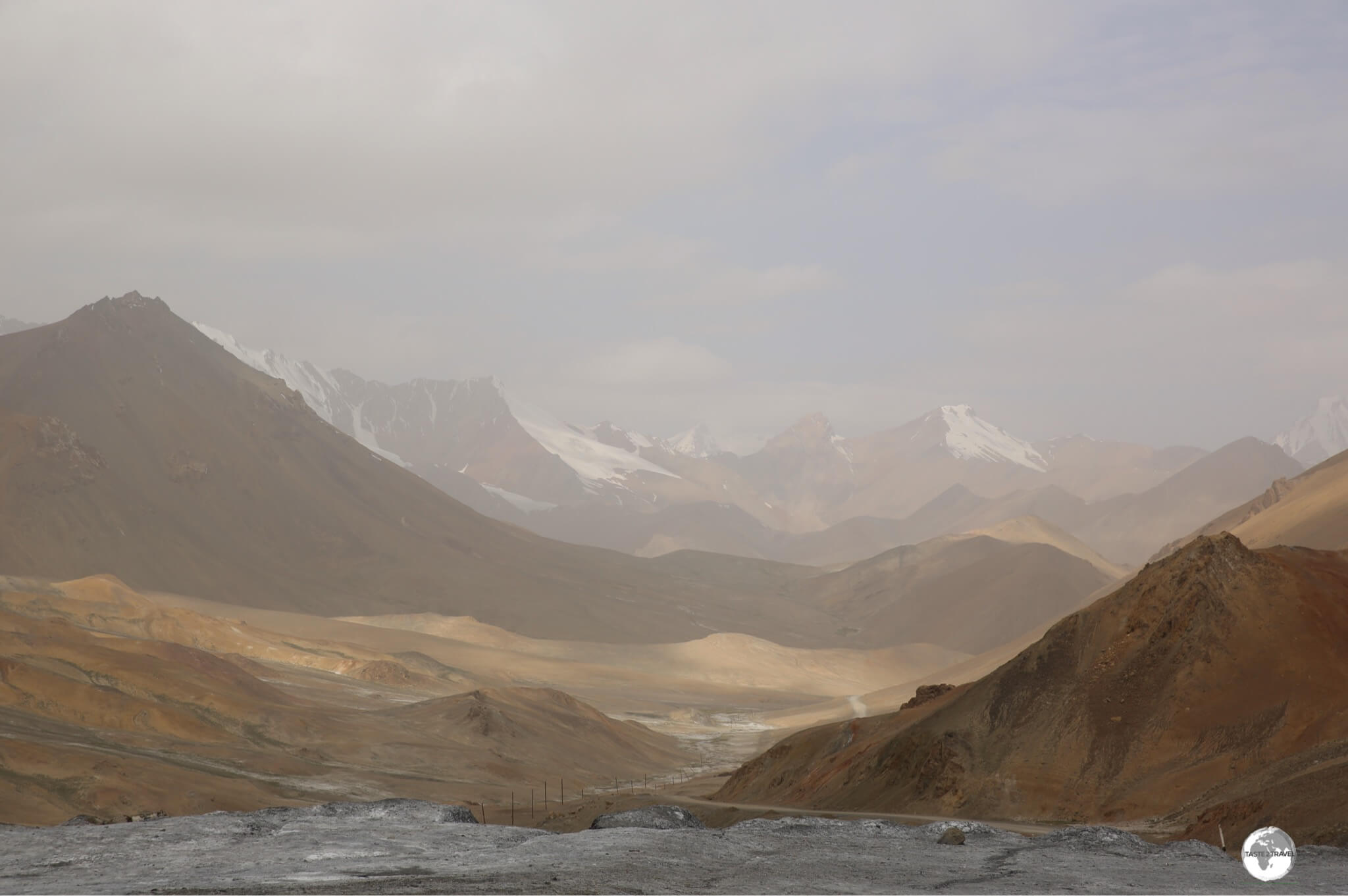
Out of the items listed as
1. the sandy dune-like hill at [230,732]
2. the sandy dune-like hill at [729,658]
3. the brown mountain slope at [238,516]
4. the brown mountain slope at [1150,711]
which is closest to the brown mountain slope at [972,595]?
the brown mountain slope at [238,516]

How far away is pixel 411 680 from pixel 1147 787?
71.1 m

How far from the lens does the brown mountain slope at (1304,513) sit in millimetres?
87188

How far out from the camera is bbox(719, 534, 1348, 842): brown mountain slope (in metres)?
37.1

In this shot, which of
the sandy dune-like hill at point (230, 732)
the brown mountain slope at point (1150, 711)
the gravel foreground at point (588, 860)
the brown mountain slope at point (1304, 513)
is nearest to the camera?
the gravel foreground at point (588, 860)

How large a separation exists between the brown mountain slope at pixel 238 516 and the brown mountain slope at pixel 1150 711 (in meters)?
110

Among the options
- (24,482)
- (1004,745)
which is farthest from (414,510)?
(1004,745)

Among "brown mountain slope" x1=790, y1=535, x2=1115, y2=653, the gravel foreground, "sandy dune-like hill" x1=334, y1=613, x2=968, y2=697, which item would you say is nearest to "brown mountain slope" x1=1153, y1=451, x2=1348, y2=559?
"sandy dune-like hill" x1=334, y1=613, x2=968, y2=697

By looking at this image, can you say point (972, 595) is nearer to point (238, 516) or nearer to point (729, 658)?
point (729, 658)

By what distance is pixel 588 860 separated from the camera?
760 inches

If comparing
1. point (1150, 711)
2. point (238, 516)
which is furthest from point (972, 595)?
point (1150, 711)

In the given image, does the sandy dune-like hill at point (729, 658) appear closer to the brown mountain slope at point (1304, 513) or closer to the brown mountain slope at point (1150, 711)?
the brown mountain slope at point (1304, 513)

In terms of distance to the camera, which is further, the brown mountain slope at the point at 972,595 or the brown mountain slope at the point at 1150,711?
the brown mountain slope at the point at 972,595

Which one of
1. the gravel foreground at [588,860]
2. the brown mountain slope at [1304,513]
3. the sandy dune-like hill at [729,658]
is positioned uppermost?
A: the brown mountain slope at [1304,513]

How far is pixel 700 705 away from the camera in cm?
11038
